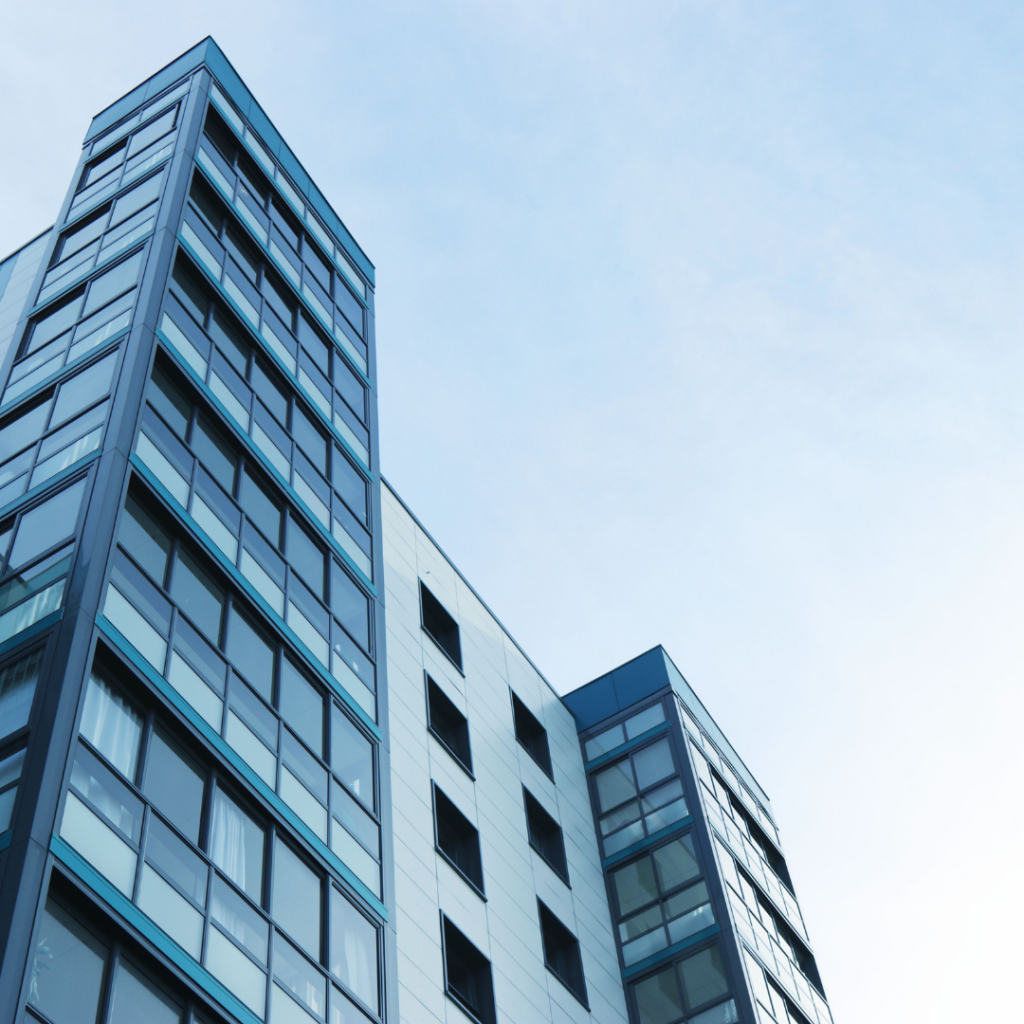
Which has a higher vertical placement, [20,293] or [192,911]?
[20,293]

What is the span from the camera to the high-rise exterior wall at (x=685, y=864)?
97.5ft

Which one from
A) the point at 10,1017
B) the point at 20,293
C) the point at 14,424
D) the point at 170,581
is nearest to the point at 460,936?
the point at 170,581

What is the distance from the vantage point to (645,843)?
1292 inches

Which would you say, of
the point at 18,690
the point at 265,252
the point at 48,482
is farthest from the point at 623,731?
the point at 18,690

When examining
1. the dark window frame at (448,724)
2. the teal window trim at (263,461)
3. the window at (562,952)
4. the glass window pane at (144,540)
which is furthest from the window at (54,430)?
the window at (562,952)

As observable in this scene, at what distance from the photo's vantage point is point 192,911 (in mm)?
14469

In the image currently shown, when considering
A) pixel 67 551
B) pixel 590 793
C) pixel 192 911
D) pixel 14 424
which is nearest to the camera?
pixel 192 911

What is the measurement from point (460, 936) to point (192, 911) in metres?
10.4

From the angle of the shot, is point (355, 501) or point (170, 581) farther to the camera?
point (355, 501)

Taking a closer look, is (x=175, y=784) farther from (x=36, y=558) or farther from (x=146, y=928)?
(x=36, y=558)

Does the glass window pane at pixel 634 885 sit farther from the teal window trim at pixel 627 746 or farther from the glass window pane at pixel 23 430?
the glass window pane at pixel 23 430

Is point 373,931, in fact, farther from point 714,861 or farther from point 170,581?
point 714,861

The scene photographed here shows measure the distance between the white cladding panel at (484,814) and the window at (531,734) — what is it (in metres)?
0.30

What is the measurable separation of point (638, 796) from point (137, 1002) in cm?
2259
